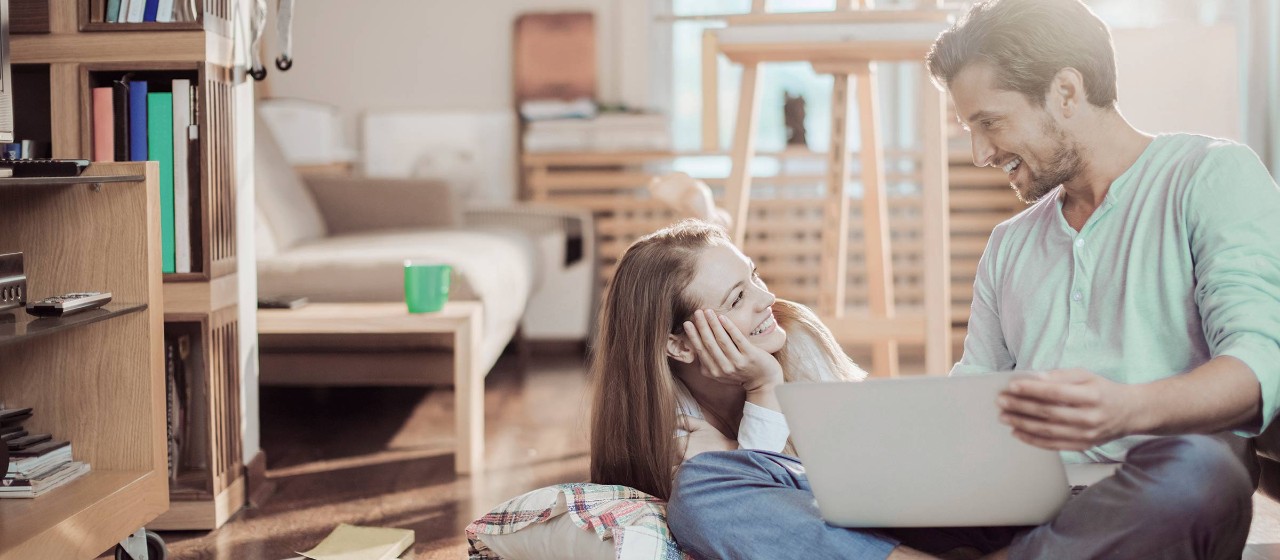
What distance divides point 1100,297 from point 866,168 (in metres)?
1.59

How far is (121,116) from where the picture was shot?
6.20 ft

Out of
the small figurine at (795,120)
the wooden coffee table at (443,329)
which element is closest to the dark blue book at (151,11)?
the wooden coffee table at (443,329)

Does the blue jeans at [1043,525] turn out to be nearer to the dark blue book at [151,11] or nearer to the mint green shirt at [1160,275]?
the mint green shirt at [1160,275]

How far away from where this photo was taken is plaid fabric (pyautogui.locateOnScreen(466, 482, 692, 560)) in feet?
4.61

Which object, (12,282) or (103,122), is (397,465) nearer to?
(103,122)

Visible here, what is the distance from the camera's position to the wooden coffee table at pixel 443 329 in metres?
2.30

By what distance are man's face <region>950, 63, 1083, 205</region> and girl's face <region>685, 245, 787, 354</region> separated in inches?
13.3

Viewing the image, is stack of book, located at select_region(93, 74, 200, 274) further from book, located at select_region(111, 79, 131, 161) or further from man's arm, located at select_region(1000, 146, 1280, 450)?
man's arm, located at select_region(1000, 146, 1280, 450)

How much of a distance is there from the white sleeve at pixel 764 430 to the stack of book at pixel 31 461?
0.93m

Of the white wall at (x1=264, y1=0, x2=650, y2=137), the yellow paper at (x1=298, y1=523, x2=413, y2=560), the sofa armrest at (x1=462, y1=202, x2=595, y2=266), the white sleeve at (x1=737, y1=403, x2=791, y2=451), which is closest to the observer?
the white sleeve at (x1=737, y1=403, x2=791, y2=451)

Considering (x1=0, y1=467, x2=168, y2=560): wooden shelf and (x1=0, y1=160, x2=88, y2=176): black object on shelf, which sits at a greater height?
(x1=0, y1=160, x2=88, y2=176): black object on shelf

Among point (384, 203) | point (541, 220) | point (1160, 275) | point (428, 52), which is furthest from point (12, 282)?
point (428, 52)

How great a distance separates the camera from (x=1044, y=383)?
0.96 m

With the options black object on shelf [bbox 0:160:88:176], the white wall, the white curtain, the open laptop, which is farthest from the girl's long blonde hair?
the white wall
